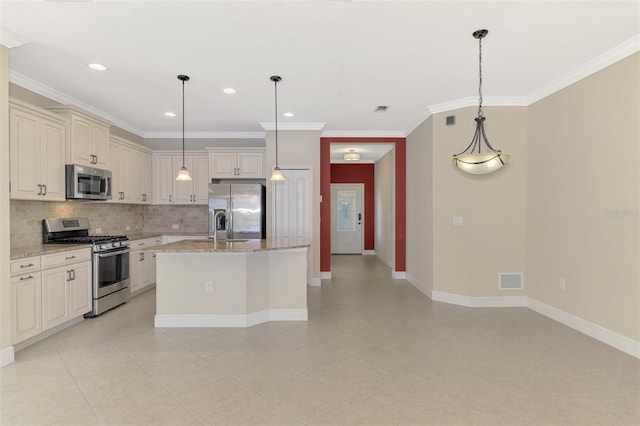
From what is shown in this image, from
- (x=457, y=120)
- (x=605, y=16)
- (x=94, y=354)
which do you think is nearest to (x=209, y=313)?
(x=94, y=354)

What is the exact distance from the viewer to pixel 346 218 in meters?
Answer: 9.65

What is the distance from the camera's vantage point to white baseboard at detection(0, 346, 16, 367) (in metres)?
2.71

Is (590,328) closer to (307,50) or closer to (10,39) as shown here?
(307,50)

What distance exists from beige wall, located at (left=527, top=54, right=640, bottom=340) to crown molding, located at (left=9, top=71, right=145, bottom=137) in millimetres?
5895

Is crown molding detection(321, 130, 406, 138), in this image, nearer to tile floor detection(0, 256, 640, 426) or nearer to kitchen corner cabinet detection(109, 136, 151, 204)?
kitchen corner cabinet detection(109, 136, 151, 204)

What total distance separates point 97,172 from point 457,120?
4890 mm

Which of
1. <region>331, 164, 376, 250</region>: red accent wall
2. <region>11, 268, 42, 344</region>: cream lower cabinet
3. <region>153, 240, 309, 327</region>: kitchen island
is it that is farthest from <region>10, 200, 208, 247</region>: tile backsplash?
<region>331, 164, 376, 250</region>: red accent wall

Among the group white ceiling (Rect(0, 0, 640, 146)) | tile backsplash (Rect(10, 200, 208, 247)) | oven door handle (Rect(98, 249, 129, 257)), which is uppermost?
white ceiling (Rect(0, 0, 640, 146))

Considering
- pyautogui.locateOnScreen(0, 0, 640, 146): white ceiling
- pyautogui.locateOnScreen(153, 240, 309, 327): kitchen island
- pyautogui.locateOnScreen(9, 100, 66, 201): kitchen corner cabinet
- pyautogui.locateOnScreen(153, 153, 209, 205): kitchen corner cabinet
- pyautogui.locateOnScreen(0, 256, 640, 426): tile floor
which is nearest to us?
pyautogui.locateOnScreen(0, 256, 640, 426): tile floor

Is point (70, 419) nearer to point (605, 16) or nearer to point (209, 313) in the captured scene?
point (209, 313)

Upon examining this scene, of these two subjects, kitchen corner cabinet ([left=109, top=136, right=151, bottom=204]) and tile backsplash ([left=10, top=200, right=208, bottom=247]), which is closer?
tile backsplash ([left=10, top=200, right=208, bottom=247])

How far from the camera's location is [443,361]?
281cm

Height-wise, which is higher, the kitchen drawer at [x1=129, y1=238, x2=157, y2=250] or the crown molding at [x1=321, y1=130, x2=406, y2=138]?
the crown molding at [x1=321, y1=130, x2=406, y2=138]

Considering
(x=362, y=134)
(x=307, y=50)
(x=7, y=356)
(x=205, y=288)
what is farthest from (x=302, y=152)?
(x=7, y=356)
